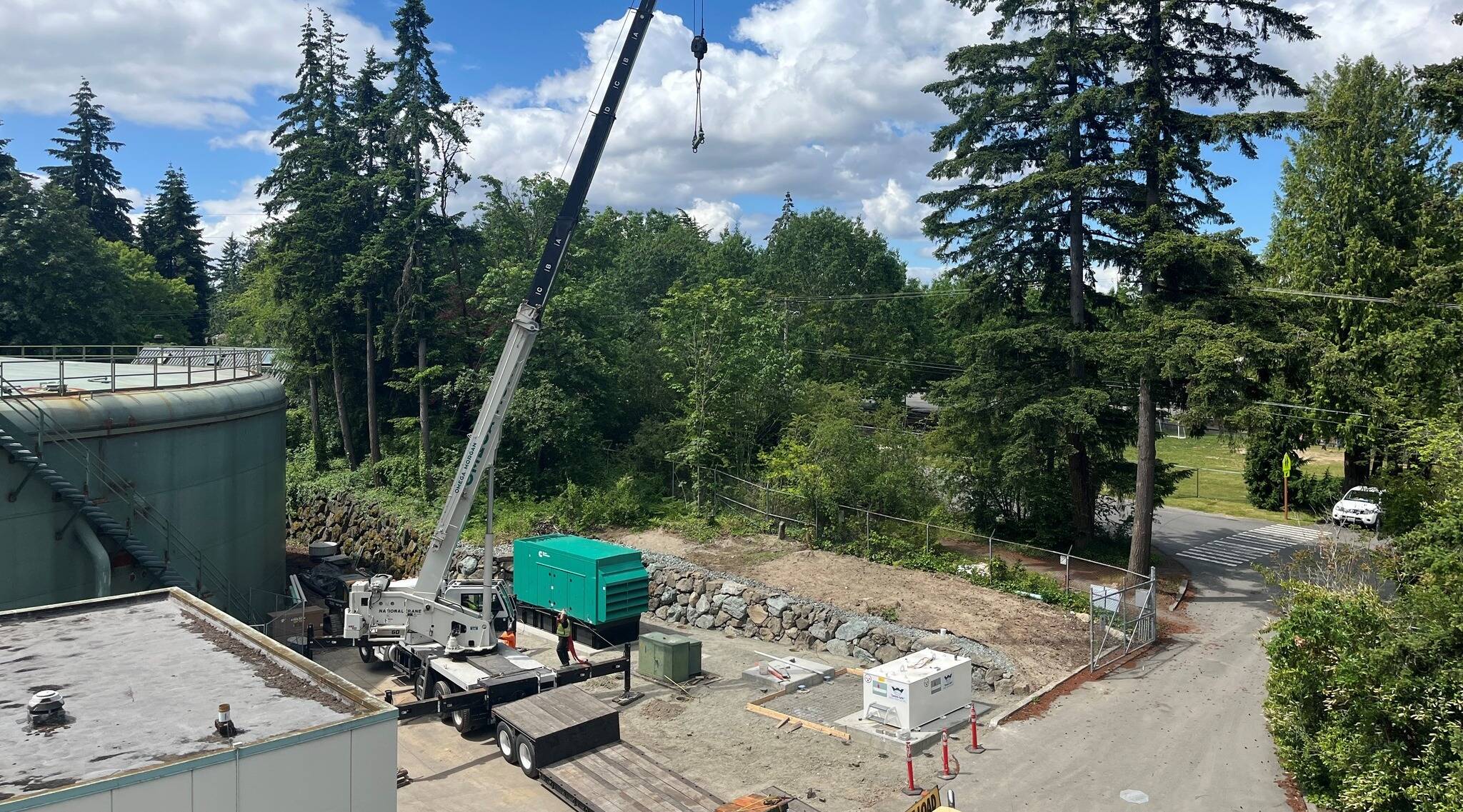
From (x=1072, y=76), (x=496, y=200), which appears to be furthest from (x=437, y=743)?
(x=496, y=200)

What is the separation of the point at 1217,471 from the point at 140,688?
55155 millimetres

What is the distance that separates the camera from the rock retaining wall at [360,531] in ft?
109

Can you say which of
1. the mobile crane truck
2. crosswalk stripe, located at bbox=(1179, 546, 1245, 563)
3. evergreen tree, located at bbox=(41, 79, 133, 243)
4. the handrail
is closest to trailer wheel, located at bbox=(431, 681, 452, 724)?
the mobile crane truck

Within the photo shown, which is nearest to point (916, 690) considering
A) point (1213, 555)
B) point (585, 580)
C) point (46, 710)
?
point (585, 580)

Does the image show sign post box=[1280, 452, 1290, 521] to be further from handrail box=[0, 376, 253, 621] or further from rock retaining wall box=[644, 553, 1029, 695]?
handrail box=[0, 376, 253, 621]

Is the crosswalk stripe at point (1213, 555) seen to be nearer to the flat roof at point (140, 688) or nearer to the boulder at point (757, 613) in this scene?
the boulder at point (757, 613)

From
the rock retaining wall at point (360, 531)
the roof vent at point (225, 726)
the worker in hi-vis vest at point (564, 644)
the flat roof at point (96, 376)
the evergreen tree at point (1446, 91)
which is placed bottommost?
the rock retaining wall at point (360, 531)

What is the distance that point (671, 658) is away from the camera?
19.2m

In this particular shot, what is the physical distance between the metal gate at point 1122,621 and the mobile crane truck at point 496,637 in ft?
36.1

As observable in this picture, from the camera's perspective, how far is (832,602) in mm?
22719

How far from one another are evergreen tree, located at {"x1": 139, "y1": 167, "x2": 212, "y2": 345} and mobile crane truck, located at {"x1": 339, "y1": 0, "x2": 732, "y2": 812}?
6937 centimetres

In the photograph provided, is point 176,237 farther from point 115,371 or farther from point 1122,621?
point 1122,621

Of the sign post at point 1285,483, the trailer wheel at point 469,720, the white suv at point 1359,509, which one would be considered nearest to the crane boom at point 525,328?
the trailer wheel at point 469,720

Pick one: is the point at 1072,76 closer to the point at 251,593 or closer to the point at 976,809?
the point at 976,809
